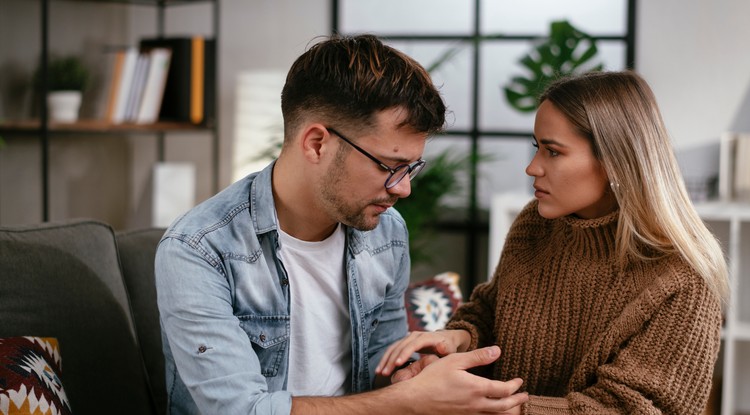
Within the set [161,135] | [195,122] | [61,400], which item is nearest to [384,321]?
[61,400]

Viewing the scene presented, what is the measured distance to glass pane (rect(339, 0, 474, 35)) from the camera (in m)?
4.05

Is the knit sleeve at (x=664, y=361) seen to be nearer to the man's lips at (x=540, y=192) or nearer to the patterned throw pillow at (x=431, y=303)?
the man's lips at (x=540, y=192)

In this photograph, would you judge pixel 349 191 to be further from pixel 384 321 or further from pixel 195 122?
pixel 195 122

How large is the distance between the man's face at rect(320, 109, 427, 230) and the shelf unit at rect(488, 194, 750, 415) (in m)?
1.83

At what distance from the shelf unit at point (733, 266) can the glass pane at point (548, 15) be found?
0.83 meters

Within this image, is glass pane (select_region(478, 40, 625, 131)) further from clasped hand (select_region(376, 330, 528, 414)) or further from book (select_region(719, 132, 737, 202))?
clasped hand (select_region(376, 330, 528, 414))

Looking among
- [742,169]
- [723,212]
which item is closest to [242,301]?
[723,212]

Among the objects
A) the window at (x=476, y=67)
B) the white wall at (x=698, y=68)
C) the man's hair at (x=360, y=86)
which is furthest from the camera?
the window at (x=476, y=67)

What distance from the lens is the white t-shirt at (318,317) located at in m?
1.72

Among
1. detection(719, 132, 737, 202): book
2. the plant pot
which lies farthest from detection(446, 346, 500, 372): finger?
the plant pot

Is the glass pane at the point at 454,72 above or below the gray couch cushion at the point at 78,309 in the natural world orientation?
above

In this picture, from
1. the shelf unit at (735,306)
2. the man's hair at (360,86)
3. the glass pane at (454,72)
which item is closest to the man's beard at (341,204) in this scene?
the man's hair at (360,86)

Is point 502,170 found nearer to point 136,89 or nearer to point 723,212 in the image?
point 723,212

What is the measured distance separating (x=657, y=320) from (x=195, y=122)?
2768mm
